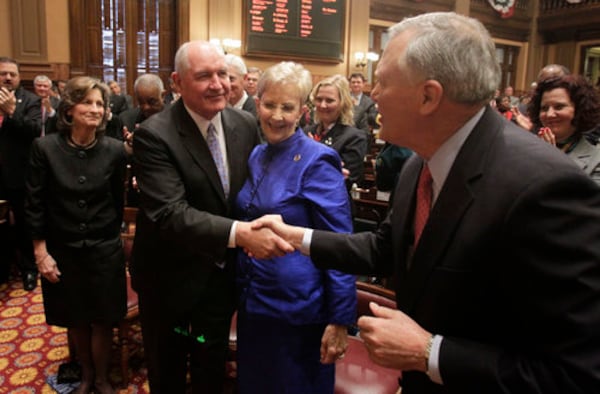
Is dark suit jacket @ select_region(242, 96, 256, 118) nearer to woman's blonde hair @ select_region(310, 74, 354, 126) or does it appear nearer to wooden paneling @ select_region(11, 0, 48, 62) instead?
woman's blonde hair @ select_region(310, 74, 354, 126)

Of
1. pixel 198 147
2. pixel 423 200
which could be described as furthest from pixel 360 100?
pixel 423 200

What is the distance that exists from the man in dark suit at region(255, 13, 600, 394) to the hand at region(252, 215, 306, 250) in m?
0.40

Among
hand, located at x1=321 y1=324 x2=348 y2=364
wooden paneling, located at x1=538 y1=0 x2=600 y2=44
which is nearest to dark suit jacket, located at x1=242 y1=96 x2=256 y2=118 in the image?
hand, located at x1=321 y1=324 x2=348 y2=364

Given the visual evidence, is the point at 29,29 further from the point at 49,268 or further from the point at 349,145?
the point at 49,268

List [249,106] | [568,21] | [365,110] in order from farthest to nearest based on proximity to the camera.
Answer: [568,21], [365,110], [249,106]

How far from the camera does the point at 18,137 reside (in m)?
4.13

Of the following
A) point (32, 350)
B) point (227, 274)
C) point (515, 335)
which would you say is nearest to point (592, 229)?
point (515, 335)

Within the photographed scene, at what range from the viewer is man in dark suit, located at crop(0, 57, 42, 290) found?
4031 millimetres

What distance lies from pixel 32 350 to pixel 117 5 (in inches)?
311

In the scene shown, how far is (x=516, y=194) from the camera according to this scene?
923 millimetres

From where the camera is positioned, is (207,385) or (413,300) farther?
(207,385)

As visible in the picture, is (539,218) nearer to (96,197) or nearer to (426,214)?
(426,214)

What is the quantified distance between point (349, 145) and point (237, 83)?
→ 97 cm

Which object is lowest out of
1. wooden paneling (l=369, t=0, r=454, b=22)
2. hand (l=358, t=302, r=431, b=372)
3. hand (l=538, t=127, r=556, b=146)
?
hand (l=358, t=302, r=431, b=372)
